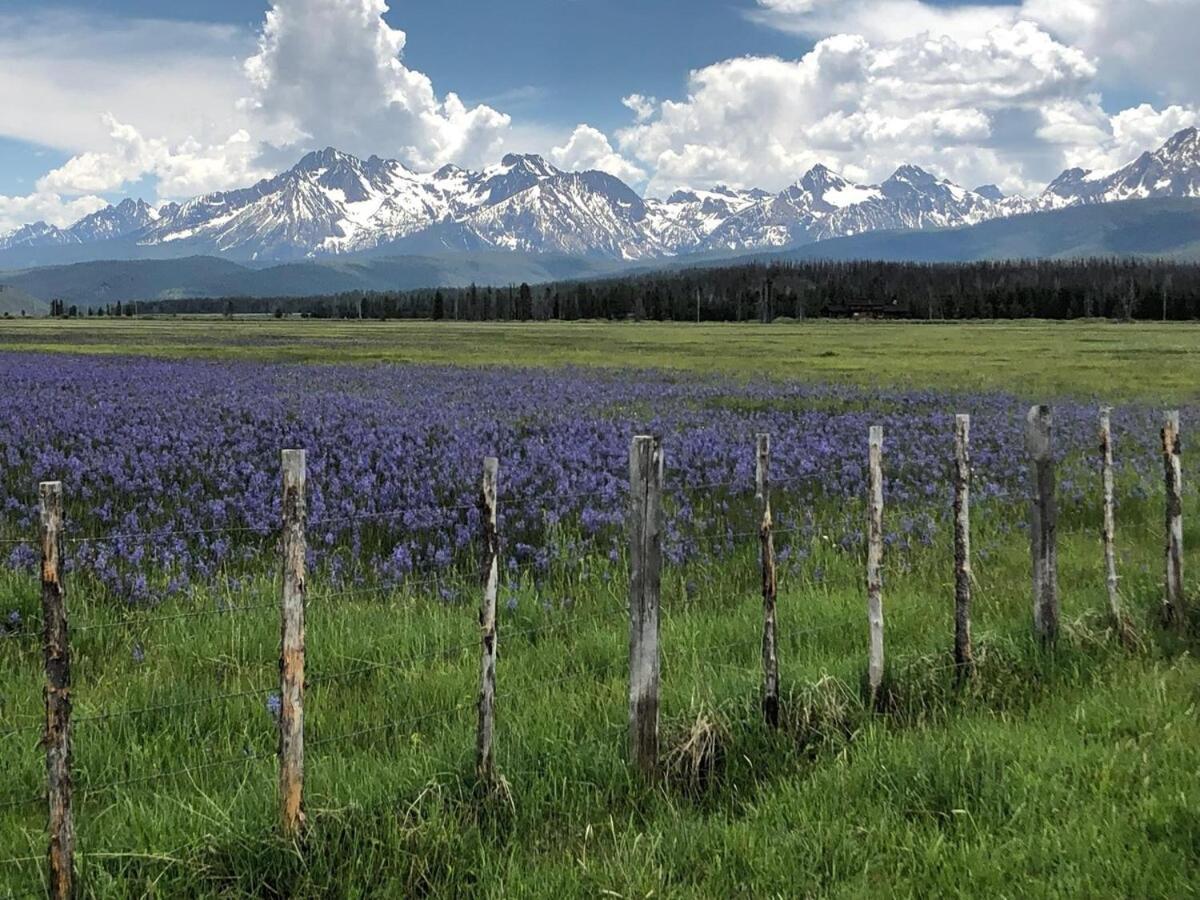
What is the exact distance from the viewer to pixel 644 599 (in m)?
5.64

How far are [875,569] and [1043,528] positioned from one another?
197 centimetres

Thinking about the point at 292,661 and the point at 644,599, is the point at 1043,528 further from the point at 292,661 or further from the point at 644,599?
the point at 292,661

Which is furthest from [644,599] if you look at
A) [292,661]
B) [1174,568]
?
[1174,568]

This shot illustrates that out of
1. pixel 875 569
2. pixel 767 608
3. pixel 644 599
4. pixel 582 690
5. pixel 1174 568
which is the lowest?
pixel 582 690

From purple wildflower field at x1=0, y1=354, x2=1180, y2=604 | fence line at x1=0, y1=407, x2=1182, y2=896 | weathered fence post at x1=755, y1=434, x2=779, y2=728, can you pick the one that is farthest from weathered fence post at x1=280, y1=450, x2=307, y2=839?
weathered fence post at x1=755, y1=434, x2=779, y2=728

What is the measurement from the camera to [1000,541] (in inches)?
451

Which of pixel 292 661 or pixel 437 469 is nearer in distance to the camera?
pixel 292 661

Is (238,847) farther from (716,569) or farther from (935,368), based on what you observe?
(935,368)

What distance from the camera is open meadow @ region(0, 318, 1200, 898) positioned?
15.0 ft

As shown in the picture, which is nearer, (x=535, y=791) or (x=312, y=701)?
(x=535, y=791)

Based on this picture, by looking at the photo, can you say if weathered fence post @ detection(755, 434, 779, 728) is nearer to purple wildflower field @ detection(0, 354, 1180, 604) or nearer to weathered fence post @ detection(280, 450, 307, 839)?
purple wildflower field @ detection(0, 354, 1180, 604)

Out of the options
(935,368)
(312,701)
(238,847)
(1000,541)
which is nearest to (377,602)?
(312,701)

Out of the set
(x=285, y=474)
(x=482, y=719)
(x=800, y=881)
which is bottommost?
(x=800, y=881)

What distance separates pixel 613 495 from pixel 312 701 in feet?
18.2
